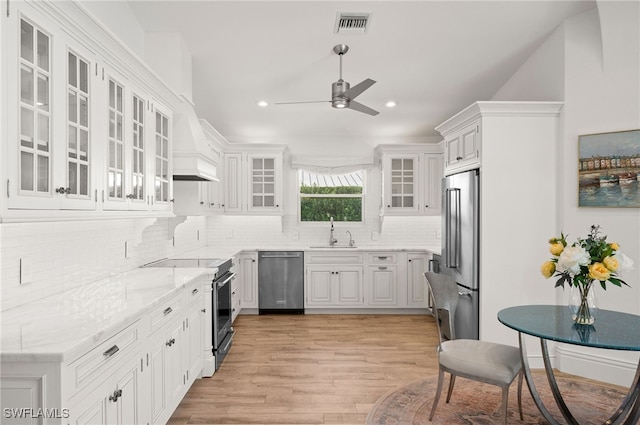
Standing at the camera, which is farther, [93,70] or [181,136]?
[181,136]

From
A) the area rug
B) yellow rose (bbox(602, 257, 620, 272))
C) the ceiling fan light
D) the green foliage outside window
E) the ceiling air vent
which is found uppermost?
the ceiling air vent

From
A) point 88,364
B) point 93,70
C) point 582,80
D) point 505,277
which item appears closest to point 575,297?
point 505,277

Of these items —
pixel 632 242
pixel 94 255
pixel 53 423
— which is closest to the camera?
pixel 53 423

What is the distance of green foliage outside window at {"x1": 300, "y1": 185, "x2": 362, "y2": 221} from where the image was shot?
624 centimetres

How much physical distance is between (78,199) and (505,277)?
344cm

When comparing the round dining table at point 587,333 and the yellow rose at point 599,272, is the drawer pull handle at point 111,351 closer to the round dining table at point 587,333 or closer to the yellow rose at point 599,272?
the round dining table at point 587,333

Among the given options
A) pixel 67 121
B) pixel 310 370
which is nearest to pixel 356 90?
pixel 67 121

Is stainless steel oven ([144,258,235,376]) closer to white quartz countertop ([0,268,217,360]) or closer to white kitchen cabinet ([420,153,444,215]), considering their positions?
white quartz countertop ([0,268,217,360])

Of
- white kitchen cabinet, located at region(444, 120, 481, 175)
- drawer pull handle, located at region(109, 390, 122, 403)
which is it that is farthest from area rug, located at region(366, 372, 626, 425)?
white kitchen cabinet, located at region(444, 120, 481, 175)

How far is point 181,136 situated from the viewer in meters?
3.46

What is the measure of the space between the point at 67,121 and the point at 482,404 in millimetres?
3257

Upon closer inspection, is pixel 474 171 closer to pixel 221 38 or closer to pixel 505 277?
pixel 505 277

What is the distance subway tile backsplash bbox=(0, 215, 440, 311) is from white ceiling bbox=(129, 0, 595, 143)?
1671mm

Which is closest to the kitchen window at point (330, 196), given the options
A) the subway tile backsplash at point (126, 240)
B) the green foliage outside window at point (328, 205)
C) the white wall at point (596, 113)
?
the green foliage outside window at point (328, 205)
